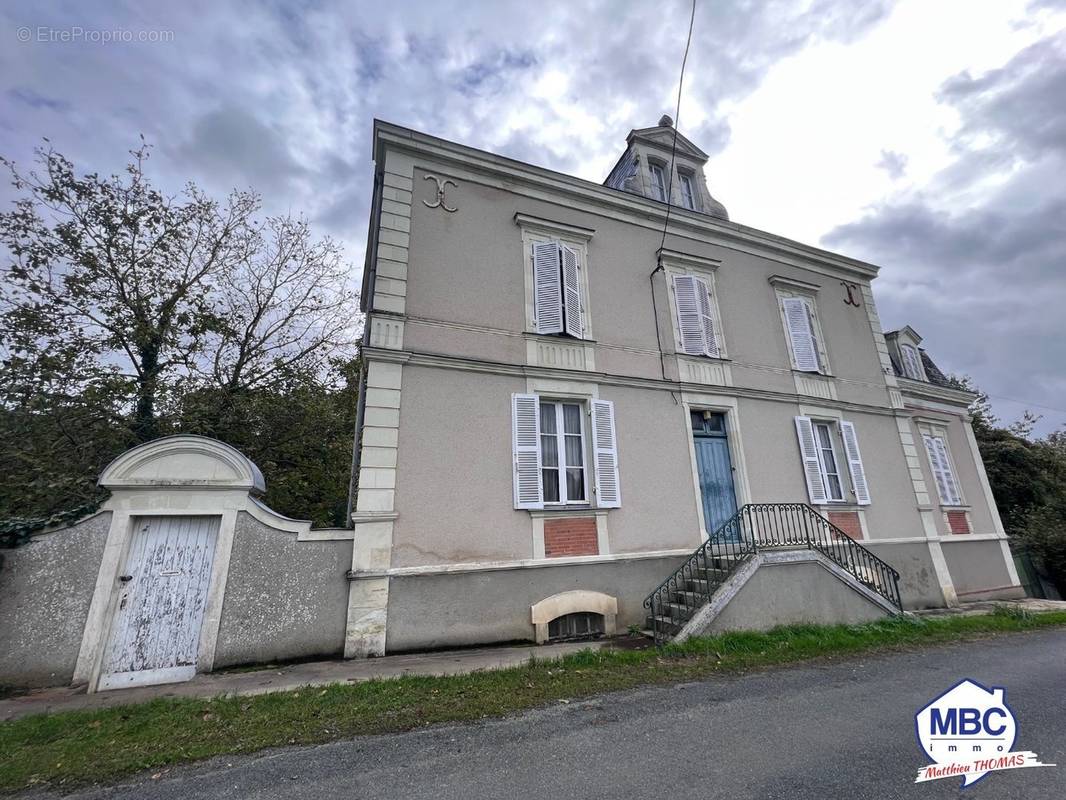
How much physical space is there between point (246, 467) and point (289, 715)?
313 cm

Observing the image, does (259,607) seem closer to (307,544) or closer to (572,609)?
(307,544)

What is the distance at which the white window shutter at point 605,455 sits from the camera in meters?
7.64

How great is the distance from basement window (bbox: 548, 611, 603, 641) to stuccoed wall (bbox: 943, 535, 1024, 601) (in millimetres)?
9626

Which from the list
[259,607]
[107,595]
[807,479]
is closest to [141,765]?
[259,607]

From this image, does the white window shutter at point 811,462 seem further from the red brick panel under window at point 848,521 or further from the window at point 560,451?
the window at point 560,451

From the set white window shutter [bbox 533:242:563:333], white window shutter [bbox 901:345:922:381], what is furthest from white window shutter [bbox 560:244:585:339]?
white window shutter [bbox 901:345:922:381]

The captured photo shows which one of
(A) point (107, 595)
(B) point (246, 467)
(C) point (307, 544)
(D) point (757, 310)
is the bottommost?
(A) point (107, 595)

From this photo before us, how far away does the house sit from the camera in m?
5.50

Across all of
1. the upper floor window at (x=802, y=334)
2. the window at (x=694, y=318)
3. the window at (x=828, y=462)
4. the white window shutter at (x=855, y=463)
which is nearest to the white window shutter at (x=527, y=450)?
the window at (x=694, y=318)

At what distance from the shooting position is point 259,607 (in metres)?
5.62

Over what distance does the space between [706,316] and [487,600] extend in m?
7.27

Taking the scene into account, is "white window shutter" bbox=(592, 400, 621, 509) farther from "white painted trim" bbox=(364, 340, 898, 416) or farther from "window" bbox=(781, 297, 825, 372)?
"window" bbox=(781, 297, 825, 372)

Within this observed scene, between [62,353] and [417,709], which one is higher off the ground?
[62,353]

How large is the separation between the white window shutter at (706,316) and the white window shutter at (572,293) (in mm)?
2825
